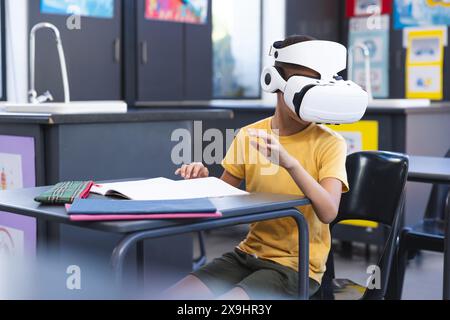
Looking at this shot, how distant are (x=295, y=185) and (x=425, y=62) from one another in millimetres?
4434

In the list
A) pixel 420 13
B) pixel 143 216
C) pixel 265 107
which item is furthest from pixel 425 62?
pixel 143 216

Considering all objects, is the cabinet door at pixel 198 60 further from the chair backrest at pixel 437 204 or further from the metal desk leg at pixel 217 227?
the metal desk leg at pixel 217 227

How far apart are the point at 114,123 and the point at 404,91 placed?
3.95m

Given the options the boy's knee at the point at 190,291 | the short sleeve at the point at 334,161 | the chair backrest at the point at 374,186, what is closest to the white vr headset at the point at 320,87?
the short sleeve at the point at 334,161

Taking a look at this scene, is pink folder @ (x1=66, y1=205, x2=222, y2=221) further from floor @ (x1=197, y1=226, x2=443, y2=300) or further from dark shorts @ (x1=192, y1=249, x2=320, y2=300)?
floor @ (x1=197, y1=226, x2=443, y2=300)

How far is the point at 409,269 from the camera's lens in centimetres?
358

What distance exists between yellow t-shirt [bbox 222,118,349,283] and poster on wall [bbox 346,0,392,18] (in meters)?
4.56

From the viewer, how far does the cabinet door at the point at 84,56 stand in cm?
435

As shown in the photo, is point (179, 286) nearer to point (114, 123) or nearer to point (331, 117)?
point (331, 117)

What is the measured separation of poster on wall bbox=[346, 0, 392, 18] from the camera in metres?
5.98

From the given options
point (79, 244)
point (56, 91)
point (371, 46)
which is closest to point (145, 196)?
point (79, 244)

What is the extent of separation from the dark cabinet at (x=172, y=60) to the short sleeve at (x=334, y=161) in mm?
3416

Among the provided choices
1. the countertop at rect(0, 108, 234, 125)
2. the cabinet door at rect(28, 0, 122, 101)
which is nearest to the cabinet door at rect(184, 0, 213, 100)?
the cabinet door at rect(28, 0, 122, 101)

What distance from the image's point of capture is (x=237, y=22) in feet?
19.3
